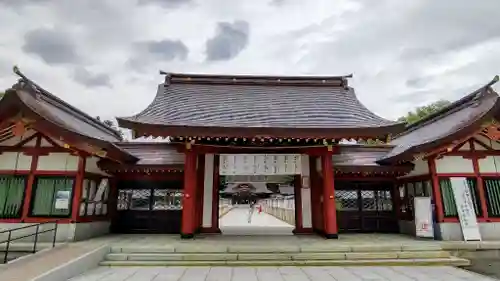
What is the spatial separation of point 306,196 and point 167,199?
4783 millimetres

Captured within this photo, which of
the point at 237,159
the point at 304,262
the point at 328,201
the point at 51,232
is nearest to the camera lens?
the point at 304,262

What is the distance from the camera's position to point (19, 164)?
27.9 ft

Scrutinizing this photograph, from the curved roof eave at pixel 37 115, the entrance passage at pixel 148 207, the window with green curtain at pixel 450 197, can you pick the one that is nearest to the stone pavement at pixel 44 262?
the curved roof eave at pixel 37 115

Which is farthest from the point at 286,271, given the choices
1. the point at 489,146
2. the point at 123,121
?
the point at 489,146

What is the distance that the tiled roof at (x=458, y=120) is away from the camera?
26.6ft

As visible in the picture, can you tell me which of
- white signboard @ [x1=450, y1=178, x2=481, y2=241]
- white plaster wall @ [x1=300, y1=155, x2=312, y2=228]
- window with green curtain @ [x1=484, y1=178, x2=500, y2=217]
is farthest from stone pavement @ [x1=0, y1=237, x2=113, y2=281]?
window with green curtain @ [x1=484, y1=178, x2=500, y2=217]

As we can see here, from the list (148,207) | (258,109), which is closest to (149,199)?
(148,207)

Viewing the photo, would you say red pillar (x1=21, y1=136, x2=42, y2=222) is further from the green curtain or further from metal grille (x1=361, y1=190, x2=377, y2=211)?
metal grille (x1=361, y1=190, x2=377, y2=211)

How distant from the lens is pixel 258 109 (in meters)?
10.3

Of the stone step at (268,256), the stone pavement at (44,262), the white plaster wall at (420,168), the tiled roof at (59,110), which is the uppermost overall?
the tiled roof at (59,110)

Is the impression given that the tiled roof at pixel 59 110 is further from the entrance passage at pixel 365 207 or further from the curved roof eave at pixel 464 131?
the curved roof eave at pixel 464 131

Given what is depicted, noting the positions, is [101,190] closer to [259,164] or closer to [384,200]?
[259,164]

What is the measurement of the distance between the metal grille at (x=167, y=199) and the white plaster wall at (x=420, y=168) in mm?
7760

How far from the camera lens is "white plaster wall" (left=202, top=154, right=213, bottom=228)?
9750 millimetres
